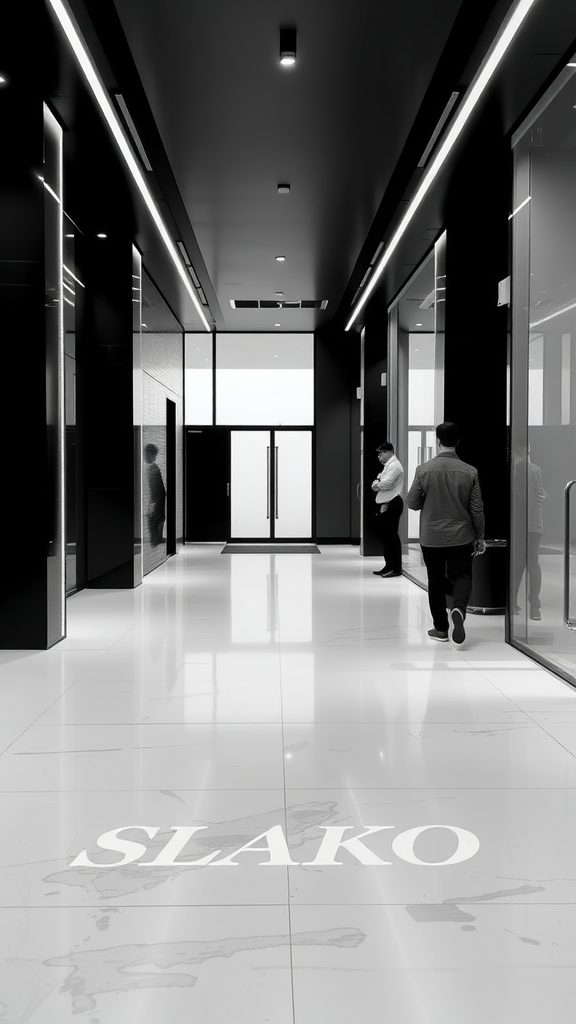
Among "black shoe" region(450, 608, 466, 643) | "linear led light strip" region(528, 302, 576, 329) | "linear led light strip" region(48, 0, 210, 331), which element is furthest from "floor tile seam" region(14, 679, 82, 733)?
"linear led light strip" region(48, 0, 210, 331)

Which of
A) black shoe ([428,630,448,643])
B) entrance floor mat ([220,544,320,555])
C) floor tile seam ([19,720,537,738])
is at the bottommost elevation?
entrance floor mat ([220,544,320,555])

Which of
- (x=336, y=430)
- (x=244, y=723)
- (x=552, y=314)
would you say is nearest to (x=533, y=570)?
(x=552, y=314)

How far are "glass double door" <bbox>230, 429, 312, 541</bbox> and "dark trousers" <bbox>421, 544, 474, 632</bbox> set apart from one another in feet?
35.0

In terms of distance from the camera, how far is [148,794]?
3.32 m

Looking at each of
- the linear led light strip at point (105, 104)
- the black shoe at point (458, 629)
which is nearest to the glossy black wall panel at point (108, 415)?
the linear led light strip at point (105, 104)

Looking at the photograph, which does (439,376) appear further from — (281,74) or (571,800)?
(571,800)

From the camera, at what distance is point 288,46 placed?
18.0 feet

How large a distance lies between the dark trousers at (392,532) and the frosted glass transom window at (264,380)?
19.5 feet

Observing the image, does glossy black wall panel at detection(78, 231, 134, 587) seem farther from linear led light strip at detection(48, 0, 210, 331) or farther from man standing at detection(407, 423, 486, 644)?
man standing at detection(407, 423, 486, 644)

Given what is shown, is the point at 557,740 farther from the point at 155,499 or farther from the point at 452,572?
the point at 155,499

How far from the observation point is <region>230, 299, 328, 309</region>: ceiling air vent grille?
14.0 m

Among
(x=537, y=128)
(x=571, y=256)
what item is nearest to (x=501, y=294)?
(x=537, y=128)

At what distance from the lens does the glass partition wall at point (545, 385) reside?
5.23m

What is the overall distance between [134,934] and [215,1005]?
1.24ft
